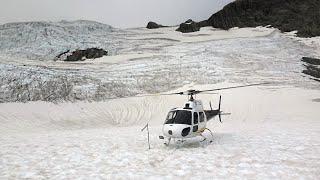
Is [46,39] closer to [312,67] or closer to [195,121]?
[312,67]

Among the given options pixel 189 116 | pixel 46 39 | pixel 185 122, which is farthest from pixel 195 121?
pixel 46 39

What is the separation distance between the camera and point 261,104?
98.6 ft

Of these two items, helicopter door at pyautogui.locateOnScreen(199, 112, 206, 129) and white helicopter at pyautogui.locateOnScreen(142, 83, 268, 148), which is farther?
helicopter door at pyautogui.locateOnScreen(199, 112, 206, 129)

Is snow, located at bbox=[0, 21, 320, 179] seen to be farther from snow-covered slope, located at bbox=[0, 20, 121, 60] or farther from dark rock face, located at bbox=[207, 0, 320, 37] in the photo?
dark rock face, located at bbox=[207, 0, 320, 37]

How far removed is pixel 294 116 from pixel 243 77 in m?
7.49

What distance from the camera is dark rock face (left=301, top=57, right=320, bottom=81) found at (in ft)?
120

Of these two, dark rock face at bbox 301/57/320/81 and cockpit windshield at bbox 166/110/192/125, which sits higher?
dark rock face at bbox 301/57/320/81

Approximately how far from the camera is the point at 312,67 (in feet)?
125

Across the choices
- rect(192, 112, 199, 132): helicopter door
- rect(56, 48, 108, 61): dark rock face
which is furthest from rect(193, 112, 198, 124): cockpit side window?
rect(56, 48, 108, 61): dark rock face

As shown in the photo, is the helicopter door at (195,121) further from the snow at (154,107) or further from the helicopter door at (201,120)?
the snow at (154,107)

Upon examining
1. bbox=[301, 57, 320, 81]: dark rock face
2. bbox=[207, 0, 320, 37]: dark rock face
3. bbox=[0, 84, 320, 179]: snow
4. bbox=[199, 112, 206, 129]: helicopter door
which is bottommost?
bbox=[0, 84, 320, 179]: snow

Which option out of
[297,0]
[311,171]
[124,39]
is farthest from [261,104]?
[297,0]

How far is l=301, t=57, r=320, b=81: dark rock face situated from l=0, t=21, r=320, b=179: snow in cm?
84

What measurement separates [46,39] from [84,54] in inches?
253
